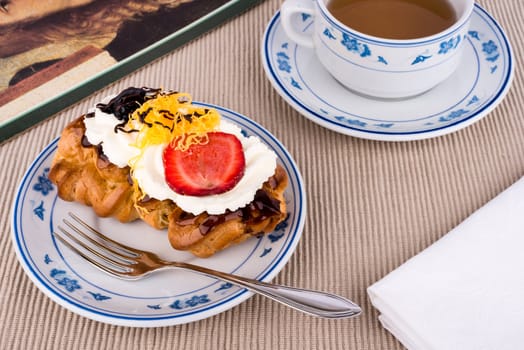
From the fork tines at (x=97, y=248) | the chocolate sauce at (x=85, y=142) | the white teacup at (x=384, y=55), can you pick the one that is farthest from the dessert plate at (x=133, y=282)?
the white teacup at (x=384, y=55)

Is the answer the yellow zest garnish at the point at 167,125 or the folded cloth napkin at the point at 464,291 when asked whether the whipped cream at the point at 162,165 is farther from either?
the folded cloth napkin at the point at 464,291

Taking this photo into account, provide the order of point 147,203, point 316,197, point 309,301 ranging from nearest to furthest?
point 309,301
point 147,203
point 316,197

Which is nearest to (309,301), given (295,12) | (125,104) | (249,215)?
(249,215)

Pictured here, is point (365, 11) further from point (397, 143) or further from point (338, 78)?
point (397, 143)

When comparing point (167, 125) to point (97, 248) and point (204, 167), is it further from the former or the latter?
point (97, 248)

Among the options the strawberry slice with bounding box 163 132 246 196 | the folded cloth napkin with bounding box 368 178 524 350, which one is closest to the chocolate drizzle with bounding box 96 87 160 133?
the strawberry slice with bounding box 163 132 246 196

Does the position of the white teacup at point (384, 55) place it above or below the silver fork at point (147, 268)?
above
